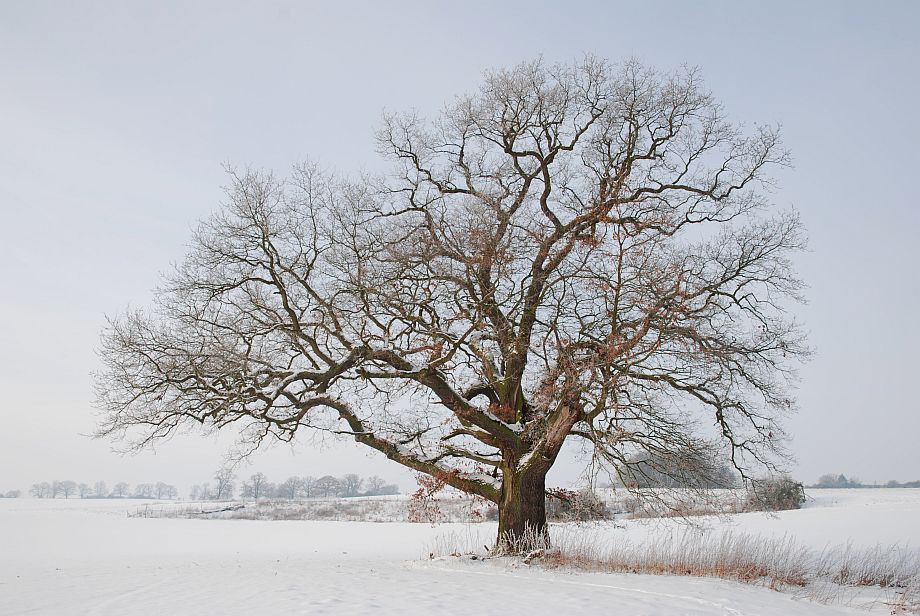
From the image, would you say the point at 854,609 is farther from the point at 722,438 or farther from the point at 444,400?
the point at 444,400

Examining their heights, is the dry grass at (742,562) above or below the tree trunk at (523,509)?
below

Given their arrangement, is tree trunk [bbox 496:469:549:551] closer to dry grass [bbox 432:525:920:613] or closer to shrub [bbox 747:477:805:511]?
dry grass [bbox 432:525:920:613]

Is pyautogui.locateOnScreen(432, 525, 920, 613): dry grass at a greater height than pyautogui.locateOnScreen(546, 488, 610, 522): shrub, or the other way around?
pyautogui.locateOnScreen(546, 488, 610, 522): shrub

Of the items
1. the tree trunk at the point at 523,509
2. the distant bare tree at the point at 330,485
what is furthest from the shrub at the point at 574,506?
the distant bare tree at the point at 330,485

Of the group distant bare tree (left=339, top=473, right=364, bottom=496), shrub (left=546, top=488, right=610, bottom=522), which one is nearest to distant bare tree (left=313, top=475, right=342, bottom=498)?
distant bare tree (left=339, top=473, right=364, bottom=496)

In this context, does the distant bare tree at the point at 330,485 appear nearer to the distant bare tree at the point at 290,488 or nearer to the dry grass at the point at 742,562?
the distant bare tree at the point at 290,488

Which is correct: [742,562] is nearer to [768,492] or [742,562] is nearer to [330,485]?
[768,492]

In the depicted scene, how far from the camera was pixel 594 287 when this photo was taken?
1009 centimetres

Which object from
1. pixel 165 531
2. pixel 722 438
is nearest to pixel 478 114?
pixel 722 438

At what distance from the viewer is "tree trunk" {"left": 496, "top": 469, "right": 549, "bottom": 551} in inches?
477

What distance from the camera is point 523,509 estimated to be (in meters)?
12.3

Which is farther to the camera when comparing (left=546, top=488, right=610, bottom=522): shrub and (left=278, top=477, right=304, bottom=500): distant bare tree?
(left=278, top=477, right=304, bottom=500): distant bare tree

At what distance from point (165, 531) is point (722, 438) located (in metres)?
27.4

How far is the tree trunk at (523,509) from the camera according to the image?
39.8 ft
